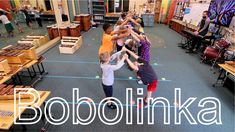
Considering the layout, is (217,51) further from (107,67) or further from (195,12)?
(107,67)

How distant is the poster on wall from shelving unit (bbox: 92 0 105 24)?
6674 millimetres

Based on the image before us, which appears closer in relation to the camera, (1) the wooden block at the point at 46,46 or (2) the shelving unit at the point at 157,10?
(1) the wooden block at the point at 46,46

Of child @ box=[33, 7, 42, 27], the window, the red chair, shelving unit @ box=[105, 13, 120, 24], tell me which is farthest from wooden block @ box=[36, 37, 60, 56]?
the red chair

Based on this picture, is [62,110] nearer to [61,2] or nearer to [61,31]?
[61,31]

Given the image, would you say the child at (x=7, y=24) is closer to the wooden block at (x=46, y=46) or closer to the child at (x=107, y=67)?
the wooden block at (x=46, y=46)

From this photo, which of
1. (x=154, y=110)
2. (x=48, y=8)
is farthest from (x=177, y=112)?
(x=48, y=8)

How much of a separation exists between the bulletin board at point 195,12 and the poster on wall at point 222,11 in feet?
2.02

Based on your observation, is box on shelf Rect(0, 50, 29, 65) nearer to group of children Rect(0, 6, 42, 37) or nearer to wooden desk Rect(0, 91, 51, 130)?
wooden desk Rect(0, 91, 51, 130)

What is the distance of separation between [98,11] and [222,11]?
7478 mm

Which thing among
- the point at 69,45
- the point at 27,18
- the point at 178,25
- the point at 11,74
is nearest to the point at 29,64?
the point at 11,74

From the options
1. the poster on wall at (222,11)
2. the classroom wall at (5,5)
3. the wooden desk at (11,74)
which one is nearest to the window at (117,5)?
the poster on wall at (222,11)

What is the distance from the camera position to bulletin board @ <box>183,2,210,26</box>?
20.2 feet

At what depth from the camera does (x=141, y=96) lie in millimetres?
3238

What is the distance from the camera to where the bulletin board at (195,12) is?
20.2 feet
